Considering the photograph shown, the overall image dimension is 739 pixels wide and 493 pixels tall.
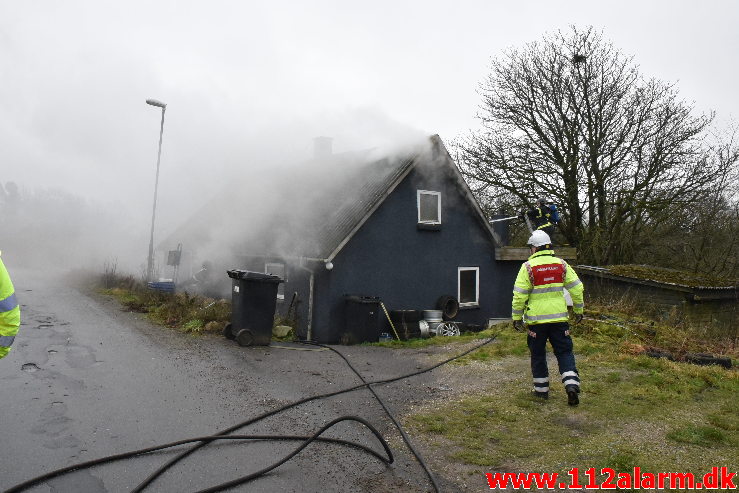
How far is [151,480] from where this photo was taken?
12.7ft

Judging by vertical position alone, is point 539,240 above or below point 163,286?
above

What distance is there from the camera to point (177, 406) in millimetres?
5863

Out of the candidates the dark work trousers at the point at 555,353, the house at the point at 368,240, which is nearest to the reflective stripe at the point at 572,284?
the dark work trousers at the point at 555,353

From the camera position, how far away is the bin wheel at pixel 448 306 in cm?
1378

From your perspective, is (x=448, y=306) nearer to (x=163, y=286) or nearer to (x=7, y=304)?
(x=163, y=286)

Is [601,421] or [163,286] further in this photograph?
[163,286]

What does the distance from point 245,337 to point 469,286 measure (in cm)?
753


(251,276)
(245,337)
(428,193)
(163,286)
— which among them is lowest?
(245,337)

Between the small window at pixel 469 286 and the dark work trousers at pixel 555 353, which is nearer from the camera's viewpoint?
the dark work trousers at pixel 555 353

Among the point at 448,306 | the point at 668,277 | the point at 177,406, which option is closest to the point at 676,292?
the point at 668,277

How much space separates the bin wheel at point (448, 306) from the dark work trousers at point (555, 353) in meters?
7.57

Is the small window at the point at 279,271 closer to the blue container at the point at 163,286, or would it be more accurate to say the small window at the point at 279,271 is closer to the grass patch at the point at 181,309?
the grass patch at the point at 181,309

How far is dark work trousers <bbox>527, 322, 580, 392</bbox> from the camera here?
5.85 m

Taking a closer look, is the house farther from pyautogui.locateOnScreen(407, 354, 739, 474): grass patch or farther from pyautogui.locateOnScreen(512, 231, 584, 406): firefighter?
pyautogui.locateOnScreen(512, 231, 584, 406): firefighter
